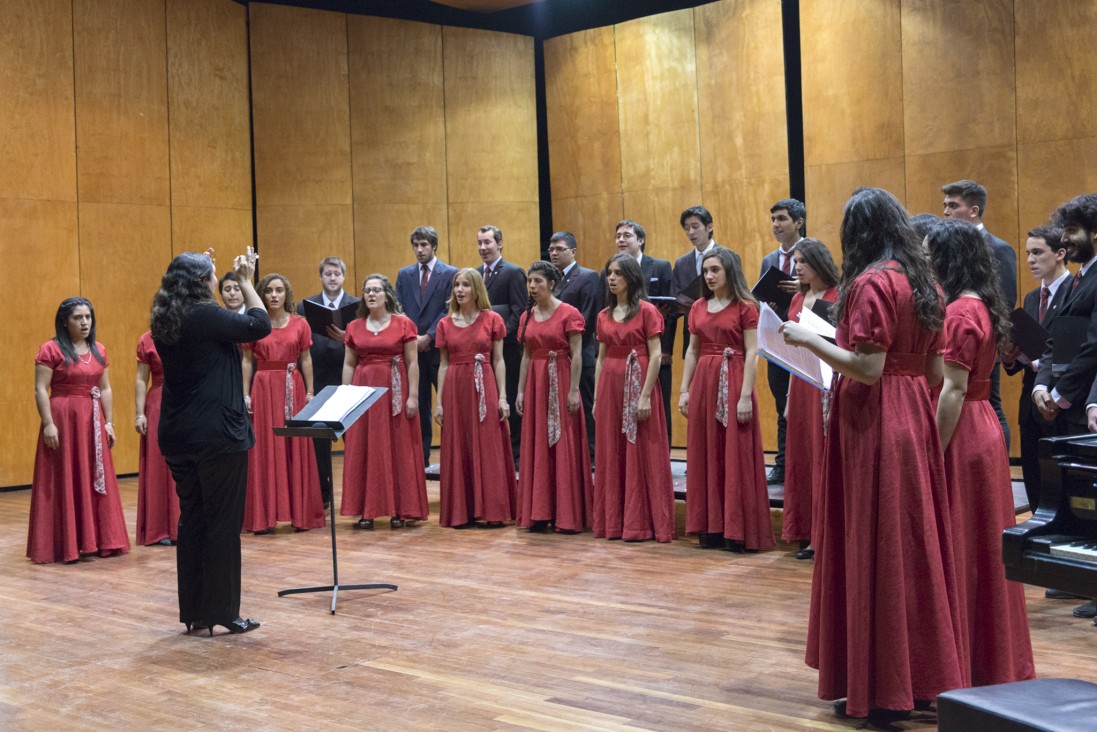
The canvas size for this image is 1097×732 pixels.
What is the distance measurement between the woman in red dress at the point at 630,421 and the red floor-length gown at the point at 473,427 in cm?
70

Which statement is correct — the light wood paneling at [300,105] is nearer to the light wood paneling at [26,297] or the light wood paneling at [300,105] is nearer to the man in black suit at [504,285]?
the light wood paneling at [26,297]

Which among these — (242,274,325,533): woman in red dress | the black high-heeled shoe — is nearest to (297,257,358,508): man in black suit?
(242,274,325,533): woman in red dress

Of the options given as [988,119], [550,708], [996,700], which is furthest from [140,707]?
[988,119]

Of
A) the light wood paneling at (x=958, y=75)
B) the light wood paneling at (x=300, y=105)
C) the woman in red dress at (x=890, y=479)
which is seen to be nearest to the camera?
the woman in red dress at (x=890, y=479)

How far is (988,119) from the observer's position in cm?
766

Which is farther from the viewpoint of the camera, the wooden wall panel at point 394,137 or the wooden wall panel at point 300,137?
the wooden wall panel at point 394,137

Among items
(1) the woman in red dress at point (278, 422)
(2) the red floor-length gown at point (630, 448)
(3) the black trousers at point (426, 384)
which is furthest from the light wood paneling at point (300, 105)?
(2) the red floor-length gown at point (630, 448)

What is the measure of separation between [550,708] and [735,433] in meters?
2.41

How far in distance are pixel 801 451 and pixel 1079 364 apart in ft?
4.64

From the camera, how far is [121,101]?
27.9 ft

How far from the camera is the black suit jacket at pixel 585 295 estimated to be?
696cm

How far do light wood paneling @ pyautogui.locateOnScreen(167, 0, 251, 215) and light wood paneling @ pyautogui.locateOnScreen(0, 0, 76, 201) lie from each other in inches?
30.6

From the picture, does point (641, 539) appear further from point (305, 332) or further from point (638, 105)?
point (638, 105)

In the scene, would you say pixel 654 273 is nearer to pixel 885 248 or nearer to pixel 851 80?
pixel 851 80
